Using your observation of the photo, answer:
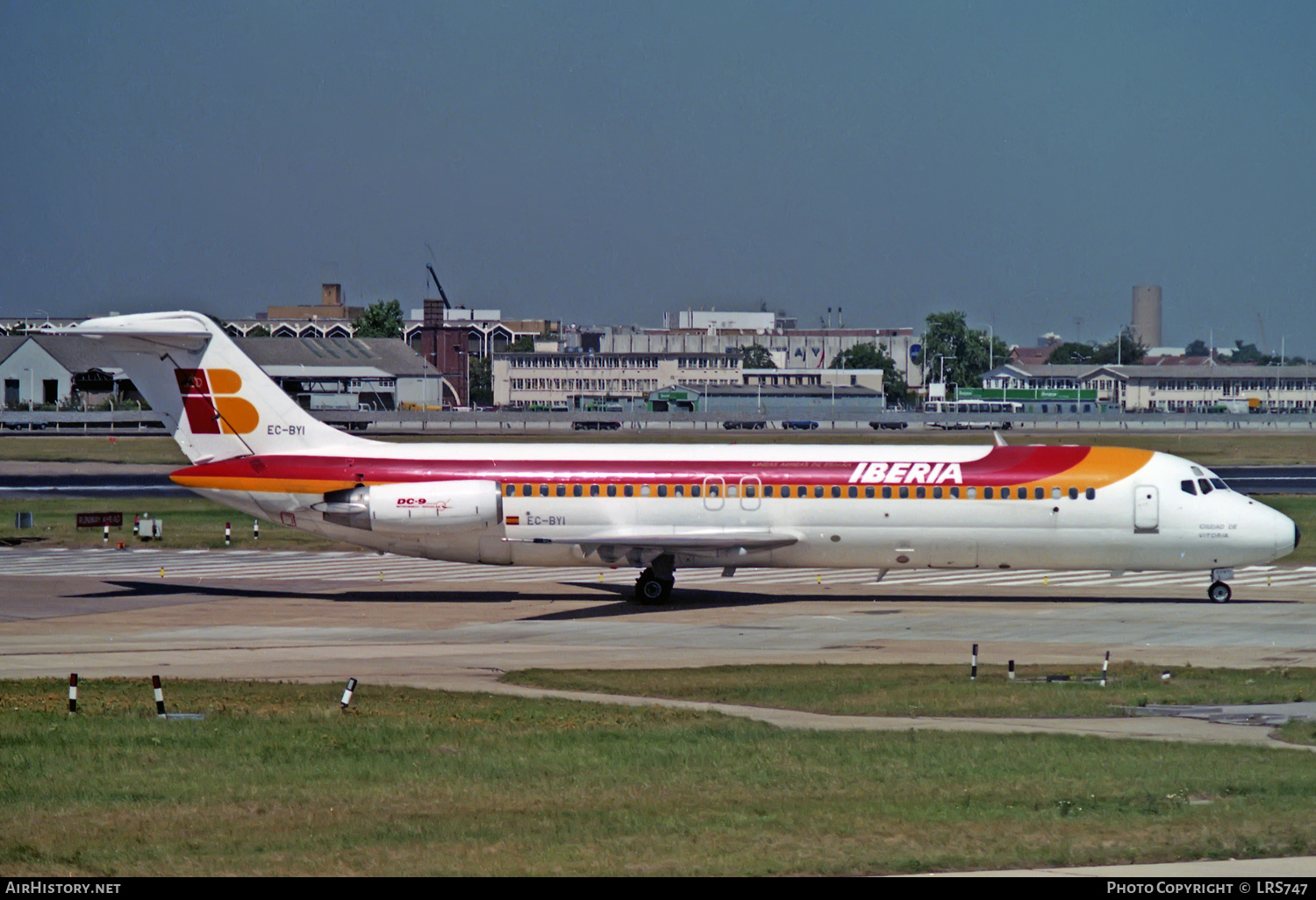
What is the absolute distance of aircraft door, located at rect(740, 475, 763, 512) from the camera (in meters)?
35.8

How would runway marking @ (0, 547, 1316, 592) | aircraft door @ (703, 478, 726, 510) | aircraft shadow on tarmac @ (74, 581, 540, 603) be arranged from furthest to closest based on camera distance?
runway marking @ (0, 547, 1316, 592), aircraft shadow on tarmac @ (74, 581, 540, 603), aircraft door @ (703, 478, 726, 510)

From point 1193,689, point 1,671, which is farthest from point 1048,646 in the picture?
point 1,671

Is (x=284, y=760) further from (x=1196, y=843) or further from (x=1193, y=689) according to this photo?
(x=1193, y=689)

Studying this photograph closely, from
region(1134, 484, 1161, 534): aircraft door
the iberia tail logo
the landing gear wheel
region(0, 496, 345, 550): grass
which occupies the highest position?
the iberia tail logo

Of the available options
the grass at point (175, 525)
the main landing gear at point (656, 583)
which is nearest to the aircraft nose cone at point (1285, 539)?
the grass at point (175, 525)

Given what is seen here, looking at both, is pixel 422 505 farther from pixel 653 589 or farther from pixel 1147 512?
pixel 1147 512

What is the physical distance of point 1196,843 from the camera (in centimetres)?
1262

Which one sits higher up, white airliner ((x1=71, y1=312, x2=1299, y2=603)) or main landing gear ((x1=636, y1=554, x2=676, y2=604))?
white airliner ((x1=71, y1=312, x2=1299, y2=603))

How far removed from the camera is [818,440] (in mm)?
98562

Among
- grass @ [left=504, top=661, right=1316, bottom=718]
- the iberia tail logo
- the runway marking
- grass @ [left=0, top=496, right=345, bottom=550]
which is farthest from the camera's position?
grass @ [left=0, top=496, right=345, bottom=550]

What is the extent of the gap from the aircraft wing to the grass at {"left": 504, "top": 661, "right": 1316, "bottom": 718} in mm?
9770

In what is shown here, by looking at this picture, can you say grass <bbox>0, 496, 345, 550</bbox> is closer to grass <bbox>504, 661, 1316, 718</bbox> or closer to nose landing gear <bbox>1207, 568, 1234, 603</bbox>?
grass <bbox>504, 661, 1316, 718</bbox>

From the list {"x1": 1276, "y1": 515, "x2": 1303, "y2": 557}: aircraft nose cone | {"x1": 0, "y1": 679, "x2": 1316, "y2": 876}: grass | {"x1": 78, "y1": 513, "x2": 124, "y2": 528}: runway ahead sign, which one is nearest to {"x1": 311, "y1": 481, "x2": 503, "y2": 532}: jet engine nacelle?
{"x1": 0, "y1": 679, "x2": 1316, "y2": 876}: grass

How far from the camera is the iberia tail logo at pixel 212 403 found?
37.2 meters
